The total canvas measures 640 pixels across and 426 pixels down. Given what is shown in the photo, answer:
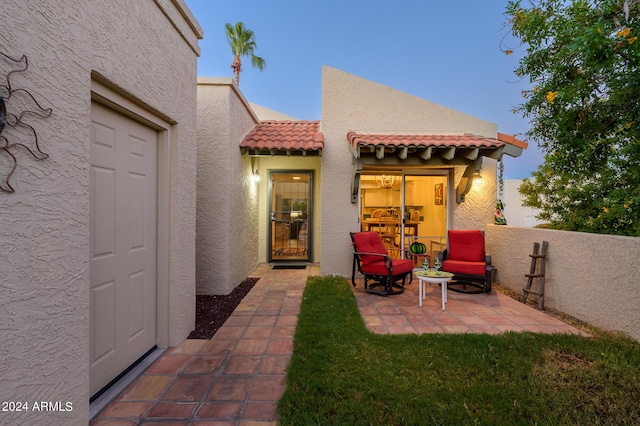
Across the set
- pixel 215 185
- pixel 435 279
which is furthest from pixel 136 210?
pixel 435 279

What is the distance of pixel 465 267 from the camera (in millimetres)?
5488

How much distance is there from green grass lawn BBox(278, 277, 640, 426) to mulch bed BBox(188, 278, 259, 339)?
1284 mm

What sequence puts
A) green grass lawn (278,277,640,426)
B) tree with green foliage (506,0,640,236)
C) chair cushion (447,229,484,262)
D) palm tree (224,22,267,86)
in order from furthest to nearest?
1. palm tree (224,22,267,86)
2. chair cushion (447,229,484,262)
3. tree with green foliage (506,0,640,236)
4. green grass lawn (278,277,640,426)

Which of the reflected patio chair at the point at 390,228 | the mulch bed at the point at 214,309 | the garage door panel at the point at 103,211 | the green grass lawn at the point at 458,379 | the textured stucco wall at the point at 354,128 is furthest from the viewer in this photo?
the reflected patio chair at the point at 390,228

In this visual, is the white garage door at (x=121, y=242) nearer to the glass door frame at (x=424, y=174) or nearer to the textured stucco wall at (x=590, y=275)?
the glass door frame at (x=424, y=174)

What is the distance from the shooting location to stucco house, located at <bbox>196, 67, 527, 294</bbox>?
5.49 meters

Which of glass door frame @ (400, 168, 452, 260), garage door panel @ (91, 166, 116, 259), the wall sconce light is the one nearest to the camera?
garage door panel @ (91, 166, 116, 259)

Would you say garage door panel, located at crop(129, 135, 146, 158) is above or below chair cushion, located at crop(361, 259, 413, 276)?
above

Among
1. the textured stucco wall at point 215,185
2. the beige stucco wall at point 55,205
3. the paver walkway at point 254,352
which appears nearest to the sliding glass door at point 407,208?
the paver walkway at point 254,352

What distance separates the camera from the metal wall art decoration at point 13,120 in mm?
1475

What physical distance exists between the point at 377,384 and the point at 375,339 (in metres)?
0.90

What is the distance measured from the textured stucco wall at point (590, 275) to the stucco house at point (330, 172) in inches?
71.2

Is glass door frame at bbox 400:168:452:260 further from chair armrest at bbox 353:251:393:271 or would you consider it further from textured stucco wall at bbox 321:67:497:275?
chair armrest at bbox 353:251:393:271

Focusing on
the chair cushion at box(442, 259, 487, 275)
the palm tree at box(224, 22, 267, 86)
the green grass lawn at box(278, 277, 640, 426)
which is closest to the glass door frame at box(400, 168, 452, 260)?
the chair cushion at box(442, 259, 487, 275)
